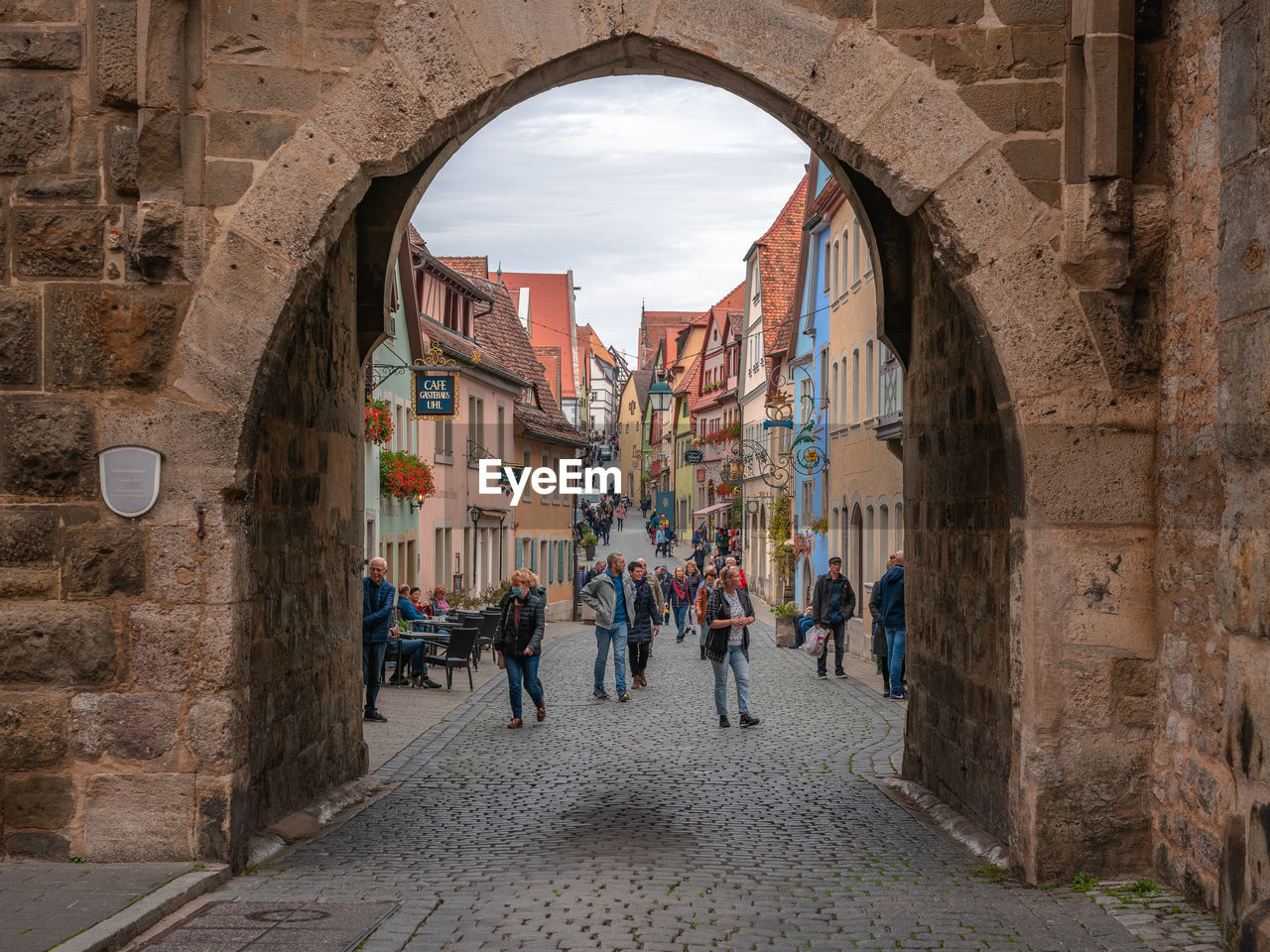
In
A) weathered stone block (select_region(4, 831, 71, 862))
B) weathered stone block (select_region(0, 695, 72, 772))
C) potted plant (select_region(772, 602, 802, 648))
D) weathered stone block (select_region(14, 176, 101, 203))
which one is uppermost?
weathered stone block (select_region(14, 176, 101, 203))

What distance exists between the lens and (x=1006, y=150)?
22.3 feet

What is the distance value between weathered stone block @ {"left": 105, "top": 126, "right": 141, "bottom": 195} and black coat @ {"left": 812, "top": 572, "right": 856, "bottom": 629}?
13339mm

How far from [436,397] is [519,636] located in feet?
30.6

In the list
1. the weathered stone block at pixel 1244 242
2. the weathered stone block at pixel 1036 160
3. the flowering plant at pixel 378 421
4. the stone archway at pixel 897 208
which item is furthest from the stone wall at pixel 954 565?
the flowering plant at pixel 378 421

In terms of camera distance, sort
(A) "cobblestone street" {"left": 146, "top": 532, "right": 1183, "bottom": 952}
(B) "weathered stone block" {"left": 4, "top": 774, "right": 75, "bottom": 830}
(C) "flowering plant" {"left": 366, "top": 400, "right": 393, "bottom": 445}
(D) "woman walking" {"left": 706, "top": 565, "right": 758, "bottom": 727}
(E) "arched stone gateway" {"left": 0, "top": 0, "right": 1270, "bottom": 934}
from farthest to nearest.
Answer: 1. (C) "flowering plant" {"left": 366, "top": 400, "right": 393, "bottom": 445}
2. (D) "woman walking" {"left": 706, "top": 565, "right": 758, "bottom": 727}
3. (B) "weathered stone block" {"left": 4, "top": 774, "right": 75, "bottom": 830}
4. (E) "arched stone gateway" {"left": 0, "top": 0, "right": 1270, "bottom": 934}
5. (A) "cobblestone street" {"left": 146, "top": 532, "right": 1183, "bottom": 952}

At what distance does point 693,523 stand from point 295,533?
203 feet

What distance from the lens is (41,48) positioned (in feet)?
22.6

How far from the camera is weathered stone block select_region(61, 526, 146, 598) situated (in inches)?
271

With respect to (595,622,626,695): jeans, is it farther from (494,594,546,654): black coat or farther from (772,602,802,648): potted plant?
(772,602,802,648): potted plant

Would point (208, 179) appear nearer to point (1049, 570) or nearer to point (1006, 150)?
point (1006, 150)

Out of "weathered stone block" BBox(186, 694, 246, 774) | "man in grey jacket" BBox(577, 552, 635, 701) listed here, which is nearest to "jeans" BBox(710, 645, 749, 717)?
"man in grey jacket" BBox(577, 552, 635, 701)

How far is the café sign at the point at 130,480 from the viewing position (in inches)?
271

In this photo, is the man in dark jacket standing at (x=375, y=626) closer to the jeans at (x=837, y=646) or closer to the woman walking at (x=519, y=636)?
the woman walking at (x=519, y=636)

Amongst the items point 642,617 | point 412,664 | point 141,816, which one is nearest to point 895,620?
point 642,617
